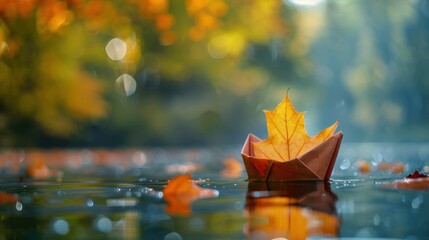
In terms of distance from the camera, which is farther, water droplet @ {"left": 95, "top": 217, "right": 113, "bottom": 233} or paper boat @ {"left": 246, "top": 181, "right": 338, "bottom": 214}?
paper boat @ {"left": 246, "top": 181, "right": 338, "bottom": 214}

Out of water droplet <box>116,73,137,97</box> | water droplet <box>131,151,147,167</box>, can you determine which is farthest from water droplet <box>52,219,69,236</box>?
water droplet <box>116,73,137,97</box>

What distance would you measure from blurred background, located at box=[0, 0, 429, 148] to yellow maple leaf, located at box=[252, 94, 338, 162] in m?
6.38

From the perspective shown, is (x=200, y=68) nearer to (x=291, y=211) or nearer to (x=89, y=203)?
(x=89, y=203)

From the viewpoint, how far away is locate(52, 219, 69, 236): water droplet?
187 cm

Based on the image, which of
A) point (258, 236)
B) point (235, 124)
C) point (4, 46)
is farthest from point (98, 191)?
point (235, 124)

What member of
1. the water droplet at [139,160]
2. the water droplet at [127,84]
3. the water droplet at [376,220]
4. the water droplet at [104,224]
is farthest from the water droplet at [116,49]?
the water droplet at [376,220]

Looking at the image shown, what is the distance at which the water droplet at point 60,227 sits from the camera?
1.87 meters

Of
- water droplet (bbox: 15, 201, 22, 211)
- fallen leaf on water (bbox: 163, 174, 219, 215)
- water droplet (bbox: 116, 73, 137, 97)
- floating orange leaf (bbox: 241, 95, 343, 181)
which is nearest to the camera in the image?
water droplet (bbox: 15, 201, 22, 211)

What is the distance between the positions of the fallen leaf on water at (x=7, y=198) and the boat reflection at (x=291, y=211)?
0.91 metres

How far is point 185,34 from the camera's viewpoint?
13.7 meters

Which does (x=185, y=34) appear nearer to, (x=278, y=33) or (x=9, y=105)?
(x=9, y=105)

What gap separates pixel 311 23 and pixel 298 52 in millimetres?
4679

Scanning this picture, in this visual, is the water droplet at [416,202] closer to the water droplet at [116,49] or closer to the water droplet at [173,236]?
the water droplet at [173,236]

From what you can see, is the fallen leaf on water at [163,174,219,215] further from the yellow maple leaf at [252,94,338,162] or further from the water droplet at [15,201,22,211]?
the water droplet at [15,201,22,211]
